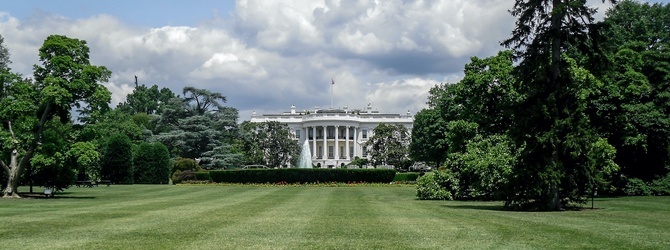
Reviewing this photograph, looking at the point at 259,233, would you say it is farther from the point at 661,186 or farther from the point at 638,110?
the point at 661,186

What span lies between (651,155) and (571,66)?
1673cm

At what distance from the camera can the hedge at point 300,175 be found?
5594cm

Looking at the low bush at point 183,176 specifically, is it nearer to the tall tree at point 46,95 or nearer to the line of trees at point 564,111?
the tall tree at point 46,95

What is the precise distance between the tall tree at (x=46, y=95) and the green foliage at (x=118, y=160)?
84.2 feet

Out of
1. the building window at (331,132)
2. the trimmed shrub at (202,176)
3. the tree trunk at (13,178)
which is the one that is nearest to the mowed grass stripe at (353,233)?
the tree trunk at (13,178)

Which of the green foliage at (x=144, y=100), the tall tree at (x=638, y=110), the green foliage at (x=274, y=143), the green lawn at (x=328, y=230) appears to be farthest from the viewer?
the green foliage at (x=144, y=100)

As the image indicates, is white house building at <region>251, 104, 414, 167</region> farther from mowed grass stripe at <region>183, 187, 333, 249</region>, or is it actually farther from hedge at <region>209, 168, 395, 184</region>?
mowed grass stripe at <region>183, 187, 333, 249</region>

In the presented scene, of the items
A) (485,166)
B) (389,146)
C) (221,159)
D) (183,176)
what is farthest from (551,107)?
(389,146)

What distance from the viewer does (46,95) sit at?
101 feet

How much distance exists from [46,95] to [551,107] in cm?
2206

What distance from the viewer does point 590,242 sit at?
1258 centimetres

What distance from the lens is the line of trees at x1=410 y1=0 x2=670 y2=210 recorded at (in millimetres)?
21688

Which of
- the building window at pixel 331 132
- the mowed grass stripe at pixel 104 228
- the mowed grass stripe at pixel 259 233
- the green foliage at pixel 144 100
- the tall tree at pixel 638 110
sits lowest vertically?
the mowed grass stripe at pixel 259 233

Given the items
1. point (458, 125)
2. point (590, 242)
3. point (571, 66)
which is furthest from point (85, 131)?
point (590, 242)
